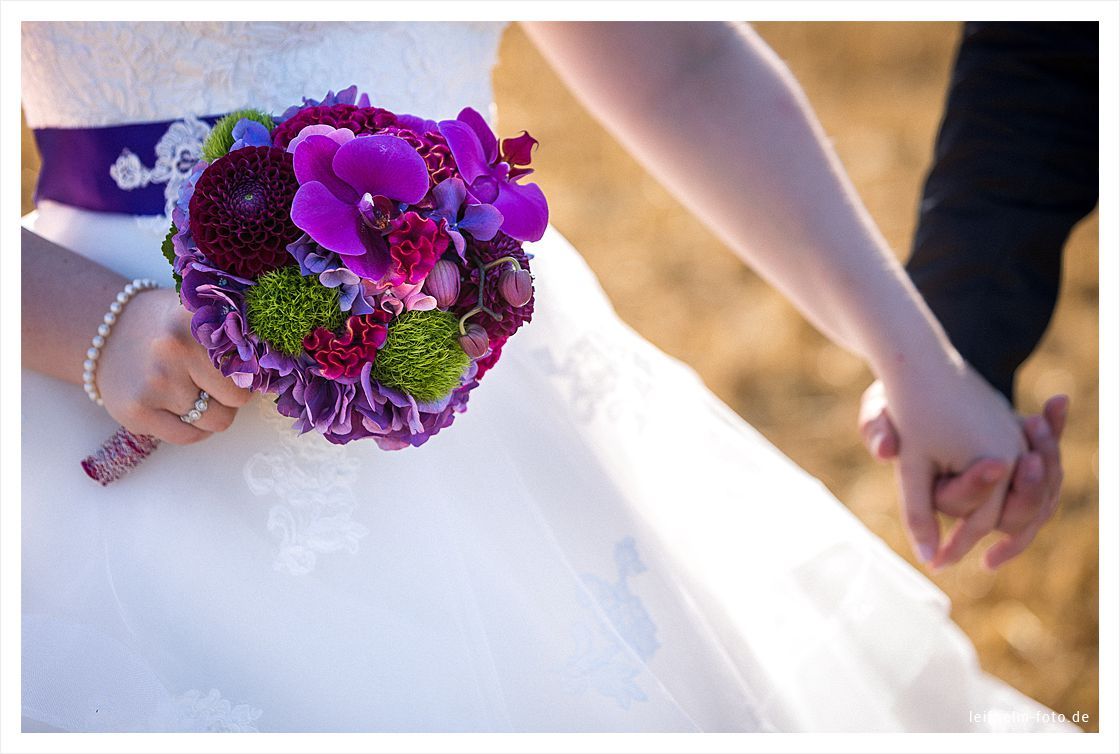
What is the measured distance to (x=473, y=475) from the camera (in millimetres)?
930

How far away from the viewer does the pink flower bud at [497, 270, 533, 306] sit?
72 cm

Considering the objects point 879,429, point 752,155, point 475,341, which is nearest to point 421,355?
point 475,341

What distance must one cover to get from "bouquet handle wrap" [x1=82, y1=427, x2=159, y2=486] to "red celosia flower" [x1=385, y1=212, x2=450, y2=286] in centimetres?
32

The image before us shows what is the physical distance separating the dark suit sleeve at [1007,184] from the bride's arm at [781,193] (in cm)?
40

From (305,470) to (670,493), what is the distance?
1.21 feet

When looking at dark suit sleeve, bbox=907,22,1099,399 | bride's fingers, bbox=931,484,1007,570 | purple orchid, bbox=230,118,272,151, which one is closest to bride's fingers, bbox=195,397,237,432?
purple orchid, bbox=230,118,272,151

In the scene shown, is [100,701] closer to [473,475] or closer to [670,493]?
[473,475]

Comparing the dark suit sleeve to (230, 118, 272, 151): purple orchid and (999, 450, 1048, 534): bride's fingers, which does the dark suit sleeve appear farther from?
(230, 118, 272, 151): purple orchid

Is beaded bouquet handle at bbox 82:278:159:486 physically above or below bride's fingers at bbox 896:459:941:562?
above

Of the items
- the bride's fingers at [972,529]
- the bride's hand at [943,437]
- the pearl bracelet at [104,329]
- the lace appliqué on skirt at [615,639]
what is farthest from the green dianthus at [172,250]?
the bride's fingers at [972,529]

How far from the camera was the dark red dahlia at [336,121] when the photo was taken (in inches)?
28.8

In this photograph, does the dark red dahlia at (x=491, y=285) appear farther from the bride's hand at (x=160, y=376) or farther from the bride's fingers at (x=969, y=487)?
the bride's fingers at (x=969, y=487)

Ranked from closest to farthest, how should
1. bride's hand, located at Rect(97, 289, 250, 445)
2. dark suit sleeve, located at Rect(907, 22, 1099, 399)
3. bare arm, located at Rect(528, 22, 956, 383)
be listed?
bride's hand, located at Rect(97, 289, 250, 445), bare arm, located at Rect(528, 22, 956, 383), dark suit sleeve, located at Rect(907, 22, 1099, 399)

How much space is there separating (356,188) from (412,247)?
6cm
